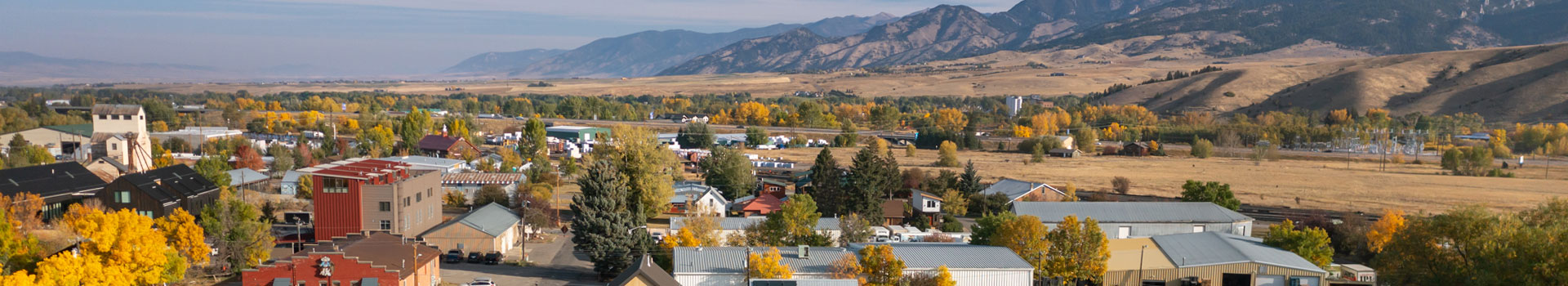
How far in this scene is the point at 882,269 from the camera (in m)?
22.5

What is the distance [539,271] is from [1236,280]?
19922 millimetres

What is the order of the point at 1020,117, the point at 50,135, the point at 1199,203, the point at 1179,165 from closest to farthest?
the point at 1199,203 < the point at 50,135 < the point at 1179,165 < the point at 1020,117

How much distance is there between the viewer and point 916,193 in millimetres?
43031

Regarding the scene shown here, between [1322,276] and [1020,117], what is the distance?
82842 mm

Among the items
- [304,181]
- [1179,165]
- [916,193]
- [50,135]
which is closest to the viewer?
[916,193]

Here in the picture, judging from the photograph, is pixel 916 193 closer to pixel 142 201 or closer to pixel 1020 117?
pixel 142 201

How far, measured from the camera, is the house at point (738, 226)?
104 feet

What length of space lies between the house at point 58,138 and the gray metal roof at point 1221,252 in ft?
203

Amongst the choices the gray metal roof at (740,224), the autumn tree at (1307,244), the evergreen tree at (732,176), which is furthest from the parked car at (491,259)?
the autumn tree at (1307,244)

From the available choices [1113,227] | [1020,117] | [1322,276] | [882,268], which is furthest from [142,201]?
[1020,117]

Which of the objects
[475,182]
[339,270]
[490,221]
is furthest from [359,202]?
[475,182]

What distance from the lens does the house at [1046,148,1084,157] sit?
7557cm

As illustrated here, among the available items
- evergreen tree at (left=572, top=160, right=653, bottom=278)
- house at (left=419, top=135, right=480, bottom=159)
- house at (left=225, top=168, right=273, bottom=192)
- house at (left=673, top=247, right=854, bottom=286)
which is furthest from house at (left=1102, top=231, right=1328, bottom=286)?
house at (left=419, top=135, right=480, bottom=159)

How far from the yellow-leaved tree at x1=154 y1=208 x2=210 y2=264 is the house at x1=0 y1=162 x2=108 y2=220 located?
11807 mm
